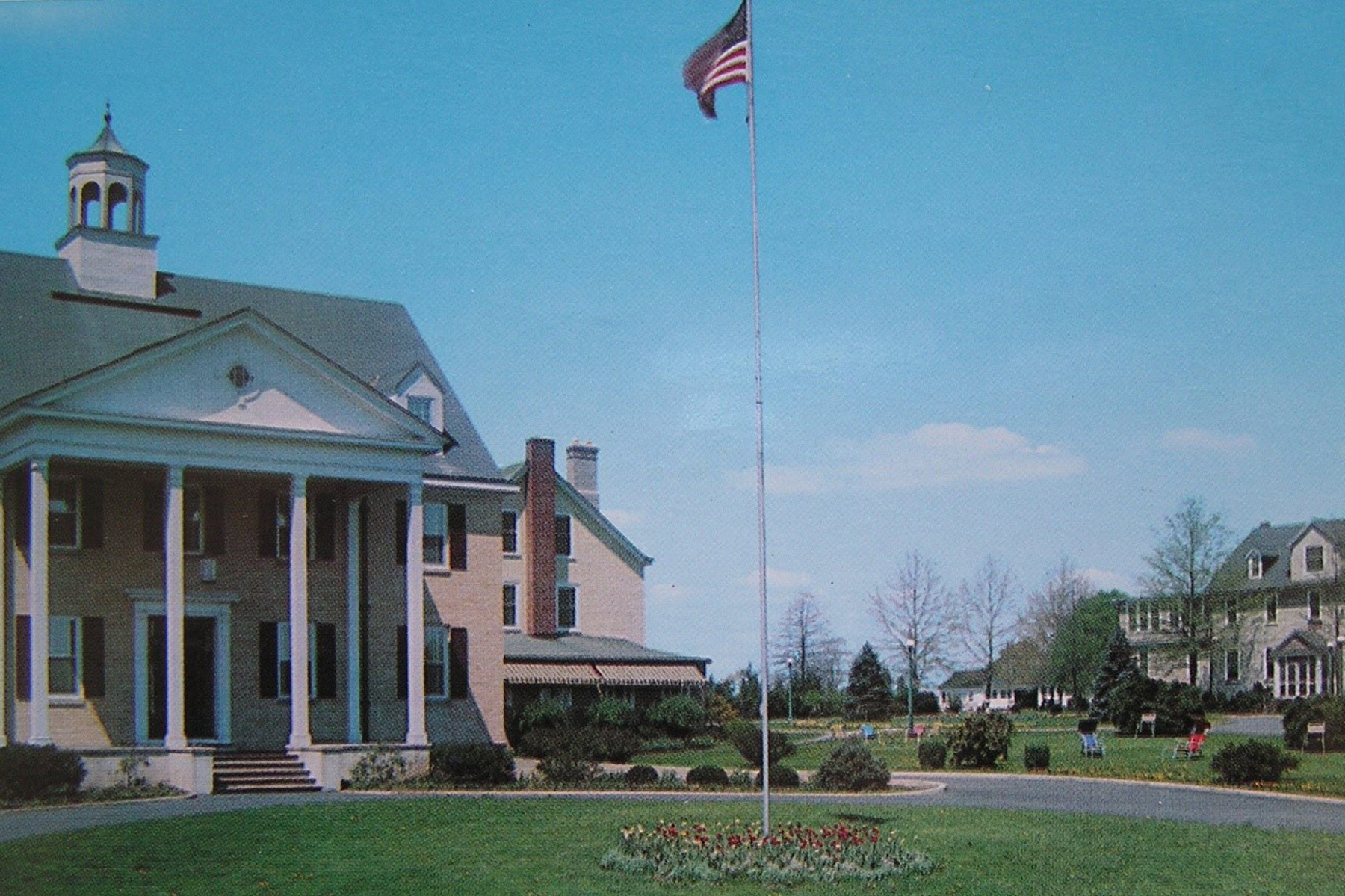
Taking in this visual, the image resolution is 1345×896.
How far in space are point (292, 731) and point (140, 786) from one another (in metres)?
4.09

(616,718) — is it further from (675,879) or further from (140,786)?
(675,879)

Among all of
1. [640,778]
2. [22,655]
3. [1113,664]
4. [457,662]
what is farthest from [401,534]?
[1113,664]

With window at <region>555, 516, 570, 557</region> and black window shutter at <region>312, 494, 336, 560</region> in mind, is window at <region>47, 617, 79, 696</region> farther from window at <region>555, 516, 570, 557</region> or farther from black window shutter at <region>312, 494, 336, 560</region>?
window at <region>555, 516, 570, 557</region>

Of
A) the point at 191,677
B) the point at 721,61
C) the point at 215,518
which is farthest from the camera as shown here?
the point at 215,518

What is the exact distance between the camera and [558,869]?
18.1 metres

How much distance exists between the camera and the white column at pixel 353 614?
3522cm

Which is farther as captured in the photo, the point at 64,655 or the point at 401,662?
the point at 401,662

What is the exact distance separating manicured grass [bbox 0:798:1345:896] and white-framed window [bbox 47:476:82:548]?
34.5 feet

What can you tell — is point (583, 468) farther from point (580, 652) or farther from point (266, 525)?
point (266, 525)

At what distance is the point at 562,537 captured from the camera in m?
57.1

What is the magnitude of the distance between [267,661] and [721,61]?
66.4ft

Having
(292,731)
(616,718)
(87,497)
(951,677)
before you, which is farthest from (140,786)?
(951,677)

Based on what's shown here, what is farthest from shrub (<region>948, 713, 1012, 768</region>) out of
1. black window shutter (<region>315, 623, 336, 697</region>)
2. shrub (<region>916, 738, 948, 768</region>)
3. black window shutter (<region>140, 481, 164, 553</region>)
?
black window shutter (<region>140, 481, 164, 553</region>)

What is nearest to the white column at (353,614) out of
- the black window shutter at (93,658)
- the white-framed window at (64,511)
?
the black window shutter at (93,658)
